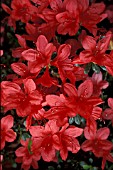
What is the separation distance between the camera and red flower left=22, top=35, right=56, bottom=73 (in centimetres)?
153

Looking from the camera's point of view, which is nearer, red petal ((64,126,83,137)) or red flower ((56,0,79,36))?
red flower ((56,0,79,36))

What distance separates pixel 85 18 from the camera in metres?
1.65

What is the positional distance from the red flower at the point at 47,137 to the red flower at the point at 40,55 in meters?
Answer: 0.26

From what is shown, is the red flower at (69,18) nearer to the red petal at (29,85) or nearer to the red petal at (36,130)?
the red petal at (29,85)

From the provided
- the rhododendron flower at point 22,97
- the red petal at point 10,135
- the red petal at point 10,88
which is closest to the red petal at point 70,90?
the rhododendron flower at point 22,97

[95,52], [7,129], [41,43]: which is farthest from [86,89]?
[7,129]

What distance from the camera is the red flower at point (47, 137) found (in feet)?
5.40

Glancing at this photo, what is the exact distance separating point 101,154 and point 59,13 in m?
0.72

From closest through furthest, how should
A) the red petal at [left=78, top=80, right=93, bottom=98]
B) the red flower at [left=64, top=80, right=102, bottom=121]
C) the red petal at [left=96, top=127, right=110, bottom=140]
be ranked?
the red flower at [left=64, top=80, right=102, bottom=121] < the red petal at [left=78, top=80, right=93, bottom=98] < the red petal at [left=96, top=127, right=110, bottom=140]

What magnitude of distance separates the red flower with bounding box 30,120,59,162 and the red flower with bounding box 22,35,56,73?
0.26 meters

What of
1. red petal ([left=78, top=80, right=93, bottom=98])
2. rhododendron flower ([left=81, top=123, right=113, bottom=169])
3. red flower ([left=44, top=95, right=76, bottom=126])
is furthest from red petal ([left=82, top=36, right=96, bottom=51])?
rhododendron flower ([left=81, top=123, right=113, bottom=169])

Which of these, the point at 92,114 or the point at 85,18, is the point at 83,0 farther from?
the point at 92,114

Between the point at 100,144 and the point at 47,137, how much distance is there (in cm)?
32

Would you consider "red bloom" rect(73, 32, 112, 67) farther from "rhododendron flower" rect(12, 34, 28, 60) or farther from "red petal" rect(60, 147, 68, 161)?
"red petal" rect(60, 147, 68, 161)
